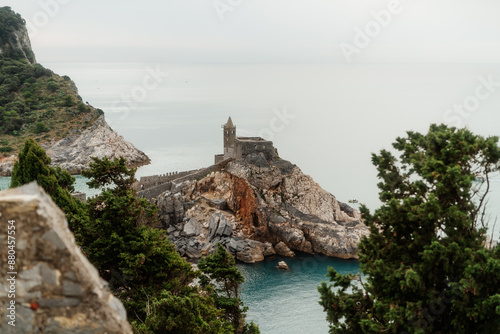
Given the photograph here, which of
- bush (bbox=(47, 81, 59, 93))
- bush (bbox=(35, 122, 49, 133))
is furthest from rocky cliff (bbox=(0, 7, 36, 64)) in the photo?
bush (bbox=(35, 122, 49, 133))

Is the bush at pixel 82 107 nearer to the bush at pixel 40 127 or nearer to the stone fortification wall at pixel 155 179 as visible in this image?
the bush at pixel 40 127

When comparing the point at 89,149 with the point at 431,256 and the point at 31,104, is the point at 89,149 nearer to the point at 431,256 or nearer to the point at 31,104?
the point at 31,104

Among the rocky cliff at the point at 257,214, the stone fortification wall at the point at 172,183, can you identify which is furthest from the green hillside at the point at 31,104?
the rocky cliff at the point at 257,214

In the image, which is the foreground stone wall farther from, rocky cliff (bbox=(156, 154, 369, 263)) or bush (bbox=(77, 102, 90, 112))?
bush (bbox=(77, 102, 90, 112))

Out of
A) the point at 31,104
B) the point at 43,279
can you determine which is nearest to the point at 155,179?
the point at 31,104

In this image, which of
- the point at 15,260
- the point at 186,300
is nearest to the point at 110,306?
the point at 15,260
